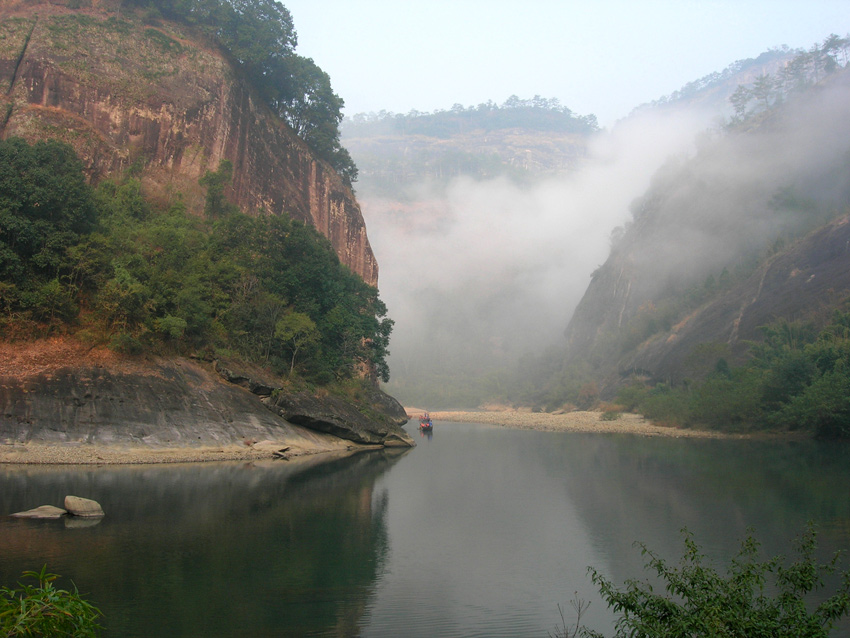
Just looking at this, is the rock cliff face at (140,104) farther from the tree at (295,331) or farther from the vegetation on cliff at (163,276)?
the tree at (295,331)

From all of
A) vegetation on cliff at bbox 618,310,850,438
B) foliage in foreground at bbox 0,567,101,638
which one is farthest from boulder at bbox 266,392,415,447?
foliage in foreground at bbox 0,567,101,638

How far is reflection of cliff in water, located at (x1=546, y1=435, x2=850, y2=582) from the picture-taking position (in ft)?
53.7

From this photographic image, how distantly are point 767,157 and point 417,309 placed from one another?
275 ft

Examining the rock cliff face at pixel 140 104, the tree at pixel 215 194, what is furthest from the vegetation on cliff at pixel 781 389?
the tree at pixel 215 194

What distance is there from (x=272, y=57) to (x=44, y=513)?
47.6 m

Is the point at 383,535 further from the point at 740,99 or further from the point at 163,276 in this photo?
the point at 740,99

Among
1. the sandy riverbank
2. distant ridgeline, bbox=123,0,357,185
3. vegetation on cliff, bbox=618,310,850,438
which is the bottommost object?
the sandy riverbank

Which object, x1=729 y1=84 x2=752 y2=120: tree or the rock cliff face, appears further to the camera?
x1=729 y1=84 x2=752 y2=120: tree

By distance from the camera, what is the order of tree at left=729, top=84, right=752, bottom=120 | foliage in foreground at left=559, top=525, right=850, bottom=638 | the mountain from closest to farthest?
foliage in foreground at left=559, top=525, right=850, bottom=638 → the mountain → tree at left=729, top=84, right=752, bottom=120

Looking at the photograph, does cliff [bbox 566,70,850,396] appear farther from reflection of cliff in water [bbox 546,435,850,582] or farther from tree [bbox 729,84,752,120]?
reflection of cliff in water [bbox 546,435,850,582]

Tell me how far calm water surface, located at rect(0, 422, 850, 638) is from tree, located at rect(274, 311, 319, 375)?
798 centimetres

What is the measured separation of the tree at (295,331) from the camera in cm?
3516

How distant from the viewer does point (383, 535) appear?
1720 centimetres

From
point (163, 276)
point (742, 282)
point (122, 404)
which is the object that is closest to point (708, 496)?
point (122, 404)
